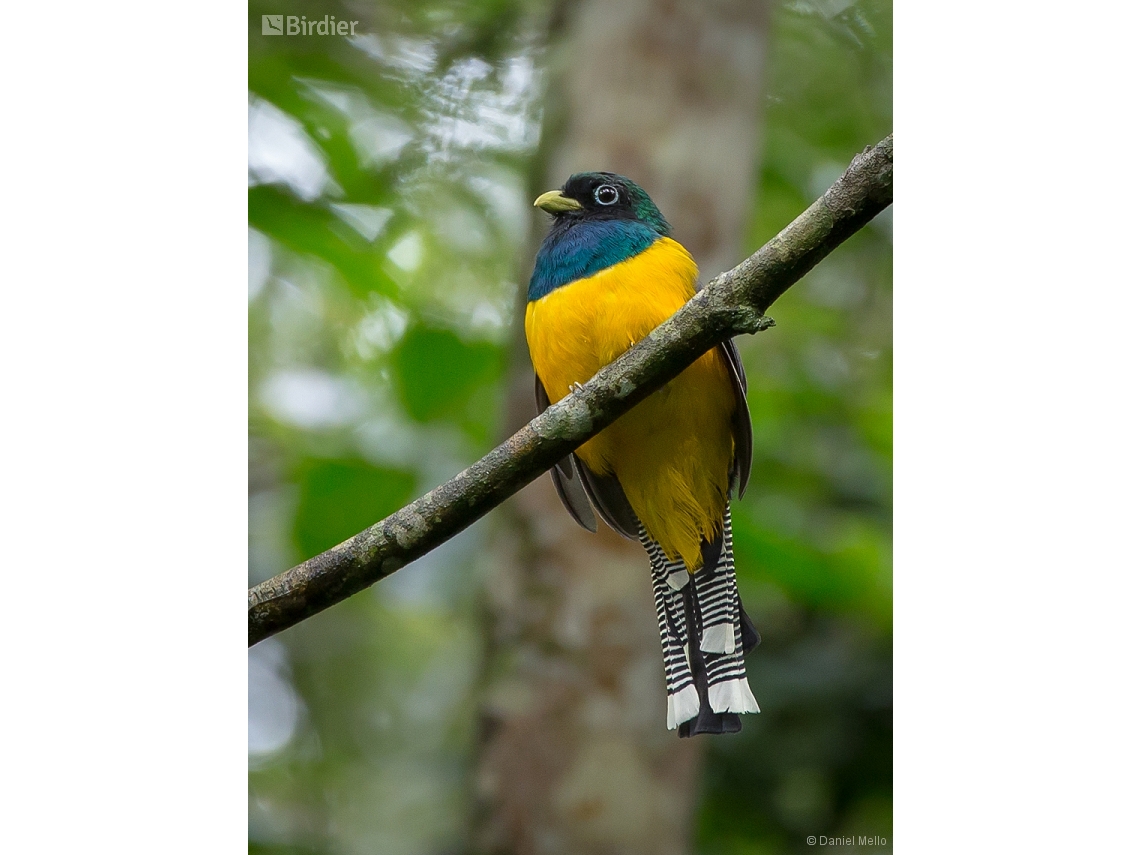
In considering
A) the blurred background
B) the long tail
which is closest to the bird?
the long tail

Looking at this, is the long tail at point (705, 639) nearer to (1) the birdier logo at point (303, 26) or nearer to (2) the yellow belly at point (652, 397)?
(2) the yellow belly at point (652, 397)

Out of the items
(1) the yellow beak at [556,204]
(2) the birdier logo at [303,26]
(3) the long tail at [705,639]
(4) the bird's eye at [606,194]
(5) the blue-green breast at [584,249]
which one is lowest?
(3) the long tail at [705,639]

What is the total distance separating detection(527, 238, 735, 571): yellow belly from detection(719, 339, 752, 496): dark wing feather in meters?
0.02

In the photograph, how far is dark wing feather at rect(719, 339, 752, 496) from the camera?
10.5ft

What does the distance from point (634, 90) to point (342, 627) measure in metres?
2.43

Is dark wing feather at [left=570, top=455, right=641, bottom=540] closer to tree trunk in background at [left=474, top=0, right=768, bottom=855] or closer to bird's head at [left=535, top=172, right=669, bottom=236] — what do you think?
tree trunk in background at [left=474, top=0, right=768, bottom=855]

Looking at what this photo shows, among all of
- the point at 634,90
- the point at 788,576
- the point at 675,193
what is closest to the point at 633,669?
the point at 788,576

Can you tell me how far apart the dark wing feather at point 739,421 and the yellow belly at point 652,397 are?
2cm

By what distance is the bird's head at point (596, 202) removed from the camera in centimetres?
352

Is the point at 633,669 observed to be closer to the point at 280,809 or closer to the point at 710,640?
the point at 710,640

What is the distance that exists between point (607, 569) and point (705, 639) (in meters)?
0.83

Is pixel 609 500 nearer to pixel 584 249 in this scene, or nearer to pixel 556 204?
pixel 584 249

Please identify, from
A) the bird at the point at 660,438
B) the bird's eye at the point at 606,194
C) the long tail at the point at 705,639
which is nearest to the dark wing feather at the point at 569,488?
the bird at the point at 660,438

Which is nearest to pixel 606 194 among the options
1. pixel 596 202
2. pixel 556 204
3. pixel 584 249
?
pixel 596 202
